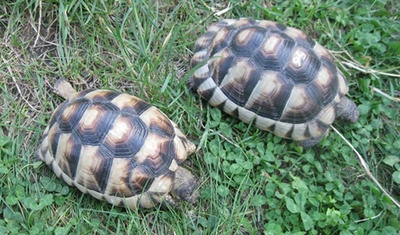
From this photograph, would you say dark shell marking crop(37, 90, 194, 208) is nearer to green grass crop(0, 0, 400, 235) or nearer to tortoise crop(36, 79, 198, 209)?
tortoise crop(36, 79, 198, 209)

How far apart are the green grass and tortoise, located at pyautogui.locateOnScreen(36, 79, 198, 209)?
0.15m

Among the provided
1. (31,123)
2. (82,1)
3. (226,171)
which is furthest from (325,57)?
(31,123)

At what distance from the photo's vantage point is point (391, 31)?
3814mm

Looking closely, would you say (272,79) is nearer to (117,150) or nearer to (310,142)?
(310,142)

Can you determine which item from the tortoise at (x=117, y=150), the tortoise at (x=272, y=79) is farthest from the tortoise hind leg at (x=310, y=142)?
the tortoise at (x=117, y=150)

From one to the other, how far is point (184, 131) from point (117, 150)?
0.62 m

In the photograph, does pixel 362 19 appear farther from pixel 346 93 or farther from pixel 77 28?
pixel 77 28

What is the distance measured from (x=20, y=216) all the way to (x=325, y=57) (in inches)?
91.6

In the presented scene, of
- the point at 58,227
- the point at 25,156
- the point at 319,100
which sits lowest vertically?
the point at 58,227

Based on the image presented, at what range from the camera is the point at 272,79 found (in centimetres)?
322

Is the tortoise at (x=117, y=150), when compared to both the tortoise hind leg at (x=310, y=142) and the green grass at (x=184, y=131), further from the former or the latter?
the tortoise hind leg at (x=310, y=142)

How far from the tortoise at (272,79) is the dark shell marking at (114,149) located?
1.74 feet

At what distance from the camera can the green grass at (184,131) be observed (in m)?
3.19

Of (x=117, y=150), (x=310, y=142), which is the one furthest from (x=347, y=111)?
(x=117, y=150)
